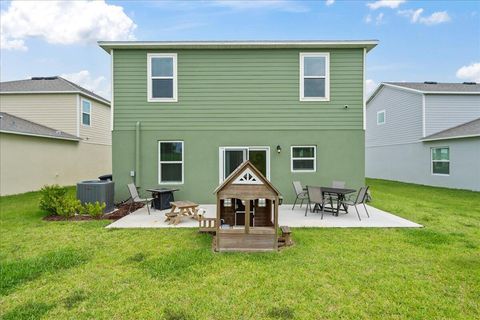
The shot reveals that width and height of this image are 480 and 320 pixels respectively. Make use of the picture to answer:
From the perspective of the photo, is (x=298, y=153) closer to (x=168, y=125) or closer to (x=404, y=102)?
(x=168, y=125)

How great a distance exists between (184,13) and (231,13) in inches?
104

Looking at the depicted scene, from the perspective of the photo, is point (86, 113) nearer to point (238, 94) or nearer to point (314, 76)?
point (238, 94)

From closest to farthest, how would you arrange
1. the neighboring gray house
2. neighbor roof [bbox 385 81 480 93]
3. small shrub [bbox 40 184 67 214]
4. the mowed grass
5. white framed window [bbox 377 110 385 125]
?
the mowed grass, small shrub [bbox 40 184 67 214], the neighboring gray house, neighbor roof [bbox 385 81 480 93], white framed window [bbox 377 110 385 125]

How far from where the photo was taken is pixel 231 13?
1488cm

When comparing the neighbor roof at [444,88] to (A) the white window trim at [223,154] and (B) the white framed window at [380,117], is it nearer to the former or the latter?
(B) the white framed window at [380,117]

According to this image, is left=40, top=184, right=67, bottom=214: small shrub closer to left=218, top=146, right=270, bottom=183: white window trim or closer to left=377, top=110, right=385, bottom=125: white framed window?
left=218, top=146, right=270, bottom=183: white window trim

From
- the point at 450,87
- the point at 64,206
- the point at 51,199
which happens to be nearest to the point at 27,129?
the point at 51,199

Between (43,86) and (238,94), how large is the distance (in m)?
13.8

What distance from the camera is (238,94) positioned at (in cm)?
915

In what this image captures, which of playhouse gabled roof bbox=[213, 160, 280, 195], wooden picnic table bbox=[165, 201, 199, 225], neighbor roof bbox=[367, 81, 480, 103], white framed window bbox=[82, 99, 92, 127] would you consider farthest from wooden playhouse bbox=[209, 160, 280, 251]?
neighbor roof bbox=[367, 81, 480, 103]

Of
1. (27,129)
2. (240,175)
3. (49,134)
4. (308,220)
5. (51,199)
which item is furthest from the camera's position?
(49,134)

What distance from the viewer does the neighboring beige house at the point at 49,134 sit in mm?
11992

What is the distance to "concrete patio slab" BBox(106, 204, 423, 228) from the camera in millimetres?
6445

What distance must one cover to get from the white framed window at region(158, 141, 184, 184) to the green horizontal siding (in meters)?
0.61
